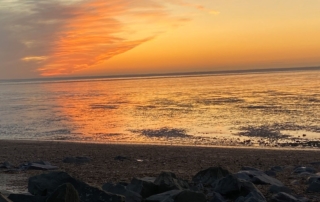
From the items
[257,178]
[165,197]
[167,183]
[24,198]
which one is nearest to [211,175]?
[257,178]

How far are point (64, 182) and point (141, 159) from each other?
26.8 ft

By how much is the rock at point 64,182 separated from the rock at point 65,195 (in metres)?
0.45

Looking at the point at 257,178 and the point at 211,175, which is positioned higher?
the point at 211,175

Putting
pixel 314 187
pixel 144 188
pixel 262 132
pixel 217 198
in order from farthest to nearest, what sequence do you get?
pixel 262 132 < pixel 314 187 < pixel 144 188 < pixel 217 198

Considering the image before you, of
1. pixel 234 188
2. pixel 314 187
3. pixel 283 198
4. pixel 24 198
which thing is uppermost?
pixel 24 198

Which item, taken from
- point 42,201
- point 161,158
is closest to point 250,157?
point 161,158

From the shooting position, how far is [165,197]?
23.4ft

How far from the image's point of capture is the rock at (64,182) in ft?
21.6

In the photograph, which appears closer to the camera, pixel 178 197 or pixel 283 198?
pixel 178 197

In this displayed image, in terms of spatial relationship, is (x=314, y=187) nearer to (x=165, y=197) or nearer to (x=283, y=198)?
(x=283, y=198)

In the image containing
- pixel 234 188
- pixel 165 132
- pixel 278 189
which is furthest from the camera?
pixel 165 132

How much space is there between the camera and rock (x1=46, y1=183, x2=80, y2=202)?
20.2 ft

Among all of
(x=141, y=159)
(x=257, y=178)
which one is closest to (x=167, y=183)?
(x=257, y=178)

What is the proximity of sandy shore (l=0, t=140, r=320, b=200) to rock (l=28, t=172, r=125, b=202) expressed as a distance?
227 centimetres
